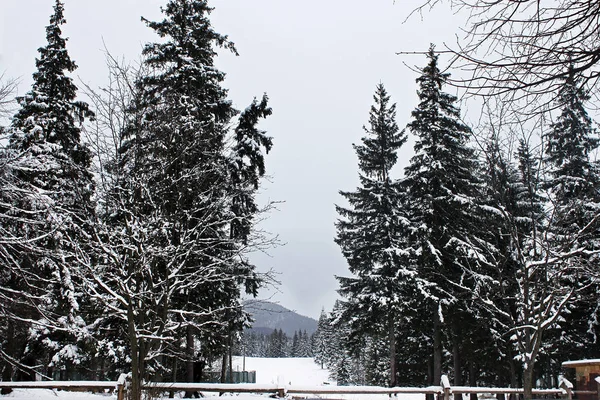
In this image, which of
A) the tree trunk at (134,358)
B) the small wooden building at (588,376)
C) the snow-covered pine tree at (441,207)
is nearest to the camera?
the tree trunk at (134,358)

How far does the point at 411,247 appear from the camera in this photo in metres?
21.2

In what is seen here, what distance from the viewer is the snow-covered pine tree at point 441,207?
66.1 feet

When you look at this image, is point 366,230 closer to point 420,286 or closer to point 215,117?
point 420,286

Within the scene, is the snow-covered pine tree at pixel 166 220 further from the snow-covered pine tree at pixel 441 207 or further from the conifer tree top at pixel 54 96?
the snow-covered pine tree at pixel 441 207

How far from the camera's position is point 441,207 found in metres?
20.2

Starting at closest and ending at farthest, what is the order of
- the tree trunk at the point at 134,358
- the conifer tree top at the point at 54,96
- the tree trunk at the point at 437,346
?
the tree trunk at the point at 134,358 → the conifer tree top at the point at 54,96 → the tree trunk at the point at 437,346

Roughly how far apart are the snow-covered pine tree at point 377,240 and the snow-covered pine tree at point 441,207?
3.35ft

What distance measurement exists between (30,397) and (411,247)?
629 inches

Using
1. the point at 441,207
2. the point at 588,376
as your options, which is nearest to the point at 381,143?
the point at 441,207

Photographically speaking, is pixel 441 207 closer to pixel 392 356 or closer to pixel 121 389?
pixel 392 356

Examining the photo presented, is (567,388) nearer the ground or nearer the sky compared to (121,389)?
nearer the ground

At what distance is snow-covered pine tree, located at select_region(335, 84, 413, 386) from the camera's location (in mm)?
20906

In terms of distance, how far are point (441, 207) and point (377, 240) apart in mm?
3578

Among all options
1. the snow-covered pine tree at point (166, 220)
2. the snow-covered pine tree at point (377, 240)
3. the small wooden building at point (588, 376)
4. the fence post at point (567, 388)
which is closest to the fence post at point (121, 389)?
the snow-covered pine tree at point (166, 220)
